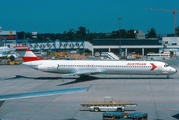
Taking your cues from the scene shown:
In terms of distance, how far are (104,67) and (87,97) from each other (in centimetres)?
1535

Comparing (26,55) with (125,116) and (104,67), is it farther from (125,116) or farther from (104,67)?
(125,116)

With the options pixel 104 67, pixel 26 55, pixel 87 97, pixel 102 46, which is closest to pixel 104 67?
pixel 104 67

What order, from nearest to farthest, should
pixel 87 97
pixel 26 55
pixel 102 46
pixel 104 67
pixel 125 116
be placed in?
1. pixel 125 116
2. pixel 87 97
3. pixel 104 67
4. pixel 26 55
5. pixel 102 46

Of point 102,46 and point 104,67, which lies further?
point 102,46

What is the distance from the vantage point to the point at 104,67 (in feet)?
171

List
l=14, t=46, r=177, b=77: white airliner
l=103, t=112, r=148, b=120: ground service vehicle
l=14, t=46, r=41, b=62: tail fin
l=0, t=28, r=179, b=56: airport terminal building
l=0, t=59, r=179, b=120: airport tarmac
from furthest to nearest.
A: l=0, t=28, r=179, b=56: airport terminal building
l=14, t=46, r=41, b=62: tail fin
l=14, t=46, r=177, b=77: white airliner
l=0, t=59, r=179, b=120: airport tarmac
l=103, t=112, r=148, b=120: ground service vehicle

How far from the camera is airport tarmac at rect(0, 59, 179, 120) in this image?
1144 inches

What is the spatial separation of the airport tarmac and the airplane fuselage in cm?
112

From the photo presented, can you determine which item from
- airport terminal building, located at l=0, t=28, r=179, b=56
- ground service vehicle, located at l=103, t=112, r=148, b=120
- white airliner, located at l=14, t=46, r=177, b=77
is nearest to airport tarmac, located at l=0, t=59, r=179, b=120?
white airliner, located at l=14, t=46, r=177, b=77

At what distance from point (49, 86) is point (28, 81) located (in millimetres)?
6108

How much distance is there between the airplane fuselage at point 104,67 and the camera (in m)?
51.9

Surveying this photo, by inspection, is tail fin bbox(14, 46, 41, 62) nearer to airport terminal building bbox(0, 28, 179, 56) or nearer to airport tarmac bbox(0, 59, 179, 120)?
airport tarmac bbox(0, 59, 179, 120)

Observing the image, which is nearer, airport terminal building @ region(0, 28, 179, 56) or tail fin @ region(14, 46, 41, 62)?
tail fin @ region(14, 46, 41, 62)

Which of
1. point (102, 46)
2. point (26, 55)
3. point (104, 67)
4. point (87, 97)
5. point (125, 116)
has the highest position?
point (102, 46)
